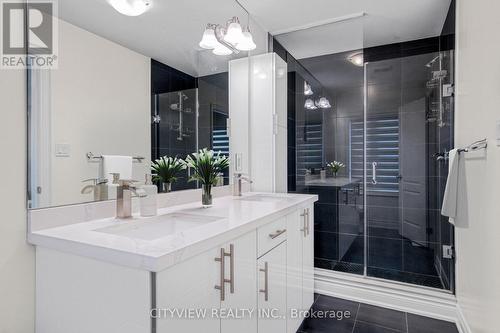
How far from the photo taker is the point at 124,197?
1346mm

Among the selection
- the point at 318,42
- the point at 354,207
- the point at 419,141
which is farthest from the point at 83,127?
the point at 419,141

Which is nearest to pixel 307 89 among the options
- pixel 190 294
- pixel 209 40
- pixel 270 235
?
pixel 209 40

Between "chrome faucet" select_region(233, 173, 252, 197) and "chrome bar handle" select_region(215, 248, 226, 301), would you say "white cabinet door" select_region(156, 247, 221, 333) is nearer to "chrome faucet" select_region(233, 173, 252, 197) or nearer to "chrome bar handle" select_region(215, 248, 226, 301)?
"chrome bar handle" select_region(215, 248, 226, 301)

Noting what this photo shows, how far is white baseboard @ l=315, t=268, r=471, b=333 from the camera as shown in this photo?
219 cm

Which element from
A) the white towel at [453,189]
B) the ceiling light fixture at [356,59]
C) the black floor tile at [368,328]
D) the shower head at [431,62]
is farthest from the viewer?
the ceiling light fixture at [356,59]

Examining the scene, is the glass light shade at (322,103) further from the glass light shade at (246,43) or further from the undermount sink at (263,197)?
the undermount sink at (263,197)

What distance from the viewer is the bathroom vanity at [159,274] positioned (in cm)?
86

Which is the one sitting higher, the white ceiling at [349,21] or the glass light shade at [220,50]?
the white ceiling at [349,21]

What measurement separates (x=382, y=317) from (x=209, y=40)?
2.46 metres

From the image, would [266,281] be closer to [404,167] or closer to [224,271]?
[224,271]

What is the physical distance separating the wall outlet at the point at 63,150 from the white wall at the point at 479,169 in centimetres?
185

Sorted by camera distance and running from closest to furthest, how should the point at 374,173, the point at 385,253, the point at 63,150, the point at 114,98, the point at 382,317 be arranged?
the point at 63,150 < the point at 114,98 < the point at 382,317 < the point at 385,253 < the point at 374,173

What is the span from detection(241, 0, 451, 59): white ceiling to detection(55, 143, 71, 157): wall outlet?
5.99ft

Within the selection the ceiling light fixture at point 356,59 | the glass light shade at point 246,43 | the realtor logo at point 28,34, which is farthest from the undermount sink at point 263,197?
the ceiling light fixture at point 356,59
